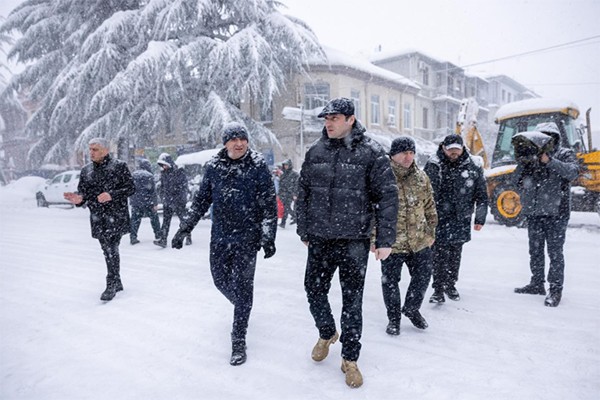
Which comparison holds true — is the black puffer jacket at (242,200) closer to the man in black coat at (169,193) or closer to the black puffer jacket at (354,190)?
the black puffer jacket at (354,190)

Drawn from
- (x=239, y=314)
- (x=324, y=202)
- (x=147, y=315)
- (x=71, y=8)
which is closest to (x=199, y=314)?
(x=147, y=315)

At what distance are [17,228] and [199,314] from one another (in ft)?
34.4

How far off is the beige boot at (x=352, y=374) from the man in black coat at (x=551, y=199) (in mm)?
2697

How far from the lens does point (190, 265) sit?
6.32m

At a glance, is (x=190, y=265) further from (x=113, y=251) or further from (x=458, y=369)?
(x=458, y=369)

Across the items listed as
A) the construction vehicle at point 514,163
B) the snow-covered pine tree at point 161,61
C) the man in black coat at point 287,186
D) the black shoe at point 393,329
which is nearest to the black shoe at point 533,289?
the black shoe at point 393,329

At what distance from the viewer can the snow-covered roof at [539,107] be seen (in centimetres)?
927

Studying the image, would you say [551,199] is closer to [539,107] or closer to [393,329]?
[393,329]

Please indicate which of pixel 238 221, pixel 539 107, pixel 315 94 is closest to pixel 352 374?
pixel 238 221

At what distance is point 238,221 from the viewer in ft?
10.1

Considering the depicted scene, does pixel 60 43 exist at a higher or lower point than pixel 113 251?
higher

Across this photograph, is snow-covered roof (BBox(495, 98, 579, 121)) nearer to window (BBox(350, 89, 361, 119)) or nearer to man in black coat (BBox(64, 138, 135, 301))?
man in black coat (BBox(64, 138, 135, 301))

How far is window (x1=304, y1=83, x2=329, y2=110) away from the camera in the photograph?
71.7 feet

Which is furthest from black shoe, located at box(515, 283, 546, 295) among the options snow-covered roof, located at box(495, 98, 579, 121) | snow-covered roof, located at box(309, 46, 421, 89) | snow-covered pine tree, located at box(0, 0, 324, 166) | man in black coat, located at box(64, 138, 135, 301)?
snow-covered roof, located at box(309, 46, 421, 89)
